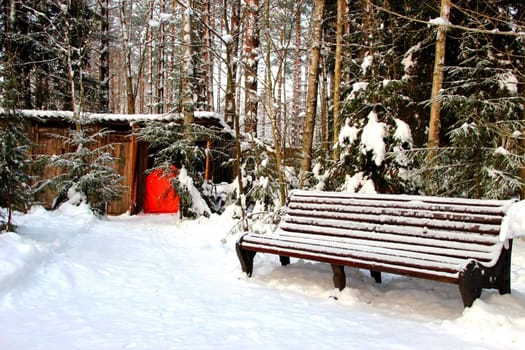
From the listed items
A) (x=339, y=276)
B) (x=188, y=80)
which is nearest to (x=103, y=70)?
(x=188, y=80)

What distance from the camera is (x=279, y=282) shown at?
14.2 feet

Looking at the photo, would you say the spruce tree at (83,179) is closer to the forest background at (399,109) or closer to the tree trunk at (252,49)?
the forest background at (399,109)

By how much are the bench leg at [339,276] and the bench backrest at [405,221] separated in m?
0.40

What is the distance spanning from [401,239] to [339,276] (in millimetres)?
726

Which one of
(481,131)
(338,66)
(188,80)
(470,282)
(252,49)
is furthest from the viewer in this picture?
(252,49)

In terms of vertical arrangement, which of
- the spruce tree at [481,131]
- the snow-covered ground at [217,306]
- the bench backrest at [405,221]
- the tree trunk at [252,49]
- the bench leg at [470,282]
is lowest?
the snow-covered ground at [217,306]

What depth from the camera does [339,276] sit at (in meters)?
3.83

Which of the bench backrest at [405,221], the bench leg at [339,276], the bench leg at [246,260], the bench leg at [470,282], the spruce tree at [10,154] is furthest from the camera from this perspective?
the spruce tree at [10,154]

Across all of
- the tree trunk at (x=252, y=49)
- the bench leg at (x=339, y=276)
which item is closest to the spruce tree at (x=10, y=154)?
the bench leg at (x=339, y=276)

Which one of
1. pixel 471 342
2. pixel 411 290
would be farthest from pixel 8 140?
pixel 471 342

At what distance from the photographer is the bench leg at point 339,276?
3.80m

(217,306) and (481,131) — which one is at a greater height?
(481,131)

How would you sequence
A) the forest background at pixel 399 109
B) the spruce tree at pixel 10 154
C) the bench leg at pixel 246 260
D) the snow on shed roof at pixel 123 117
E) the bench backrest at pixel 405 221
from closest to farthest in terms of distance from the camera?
the bench backrest at pixel 405 221 < the bench leg at pixel 246 260 < the spruce tree at pixel 10 154 < the forest background at pixel 399 109 < the snow on shed roof at pixel 123 117

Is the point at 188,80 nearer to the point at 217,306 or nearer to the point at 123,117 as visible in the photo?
the point at 123,117
